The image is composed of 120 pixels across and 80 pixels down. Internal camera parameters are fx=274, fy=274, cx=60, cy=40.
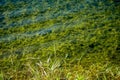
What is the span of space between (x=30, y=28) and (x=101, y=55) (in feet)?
3.04

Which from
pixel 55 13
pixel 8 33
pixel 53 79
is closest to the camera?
pixel 53 79

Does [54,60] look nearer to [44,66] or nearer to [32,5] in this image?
[44,66]

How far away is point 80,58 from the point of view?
8.38 feet

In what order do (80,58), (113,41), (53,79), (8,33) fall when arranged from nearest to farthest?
1. (53,79)
2. (80,58)
3. (113,41)
4. (8,33)

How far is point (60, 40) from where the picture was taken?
2867mm

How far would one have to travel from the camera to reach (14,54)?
8.81 ft

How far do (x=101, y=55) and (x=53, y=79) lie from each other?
573 mm

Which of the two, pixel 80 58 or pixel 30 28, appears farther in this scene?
pixel 30 28

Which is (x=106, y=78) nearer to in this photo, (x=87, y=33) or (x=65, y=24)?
(x=87, y=33)

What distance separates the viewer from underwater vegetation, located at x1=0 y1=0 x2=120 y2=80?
2.43 m

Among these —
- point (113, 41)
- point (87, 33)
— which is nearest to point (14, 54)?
point (87, 33)

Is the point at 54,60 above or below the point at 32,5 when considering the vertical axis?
below

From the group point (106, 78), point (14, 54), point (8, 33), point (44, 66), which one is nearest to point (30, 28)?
point (8, 33)

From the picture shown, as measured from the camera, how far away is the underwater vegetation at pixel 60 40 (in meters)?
2.43
